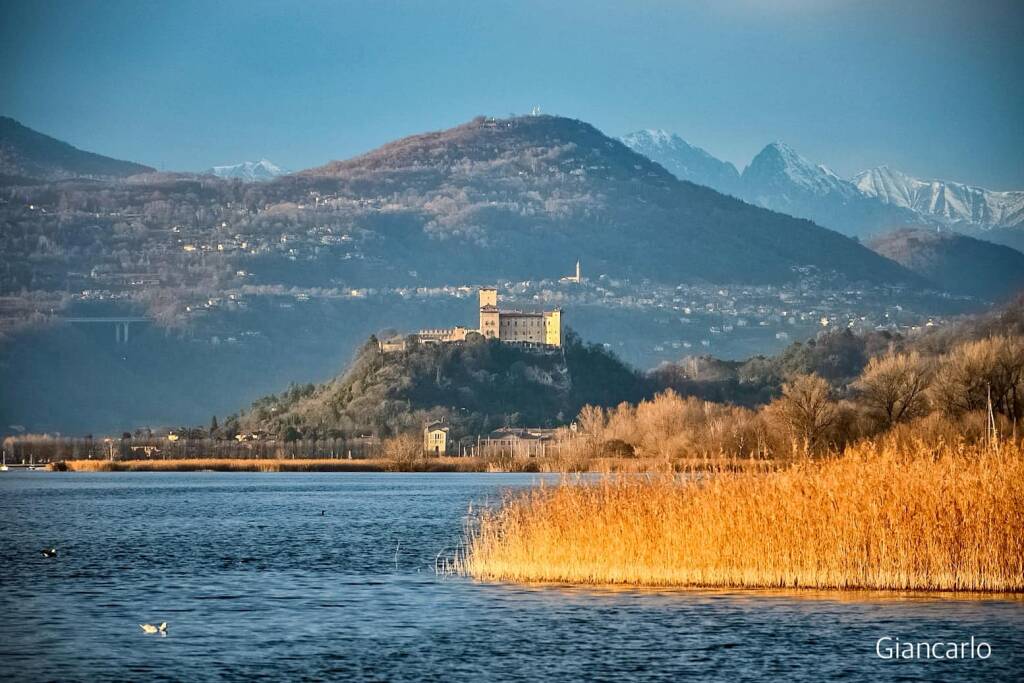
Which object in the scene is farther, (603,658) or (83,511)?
(83,511)

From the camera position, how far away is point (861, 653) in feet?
102

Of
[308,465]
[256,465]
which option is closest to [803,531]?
[308,465]

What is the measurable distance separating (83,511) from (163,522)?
44.2 feet

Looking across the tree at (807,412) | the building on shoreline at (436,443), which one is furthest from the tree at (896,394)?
the building on shoreline at (436,443)

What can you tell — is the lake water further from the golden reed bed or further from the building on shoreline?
the building on shoreline

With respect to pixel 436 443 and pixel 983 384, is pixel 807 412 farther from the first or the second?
pixel 436 443

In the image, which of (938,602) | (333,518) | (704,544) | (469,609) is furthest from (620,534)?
(333,518)

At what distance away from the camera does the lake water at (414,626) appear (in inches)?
1187

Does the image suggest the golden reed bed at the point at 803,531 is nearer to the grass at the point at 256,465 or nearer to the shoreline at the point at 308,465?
the shoreline at the point at 308,465

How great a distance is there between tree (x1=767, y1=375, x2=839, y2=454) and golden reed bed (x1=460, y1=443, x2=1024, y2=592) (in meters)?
50.2

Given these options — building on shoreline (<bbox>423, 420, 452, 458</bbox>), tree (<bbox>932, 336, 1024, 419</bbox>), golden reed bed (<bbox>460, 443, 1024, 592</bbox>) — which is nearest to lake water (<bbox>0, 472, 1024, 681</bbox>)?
golden reed bed (<bbox>460, 443, 1024, 592</bbox>)

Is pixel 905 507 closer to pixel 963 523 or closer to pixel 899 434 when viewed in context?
pixel 963 523

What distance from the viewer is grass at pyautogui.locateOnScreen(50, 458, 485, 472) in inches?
6737

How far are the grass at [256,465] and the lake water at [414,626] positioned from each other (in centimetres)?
11758
